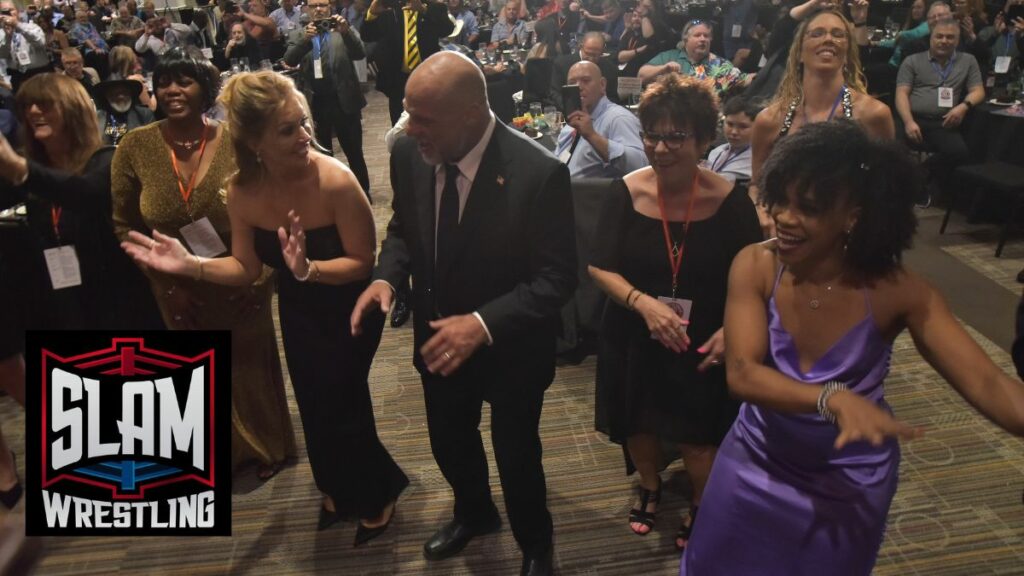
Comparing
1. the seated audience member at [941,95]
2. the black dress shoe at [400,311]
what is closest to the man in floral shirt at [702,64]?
the seated audience member at [941,95]

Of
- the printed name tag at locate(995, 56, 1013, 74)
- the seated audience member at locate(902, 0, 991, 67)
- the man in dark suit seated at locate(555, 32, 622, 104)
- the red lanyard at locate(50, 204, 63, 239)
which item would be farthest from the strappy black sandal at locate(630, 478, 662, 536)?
the printed name tag at locate(995, 56, 1013, 74)

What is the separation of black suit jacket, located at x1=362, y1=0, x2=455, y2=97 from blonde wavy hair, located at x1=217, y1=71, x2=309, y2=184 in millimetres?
3148

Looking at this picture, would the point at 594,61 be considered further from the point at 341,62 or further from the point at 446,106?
the point at 446,106

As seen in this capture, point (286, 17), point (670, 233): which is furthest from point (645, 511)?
point (286, 17)

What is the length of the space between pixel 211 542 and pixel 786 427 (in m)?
2.01

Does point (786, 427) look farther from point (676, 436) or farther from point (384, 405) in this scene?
point (384, 405)

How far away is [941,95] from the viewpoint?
5098 millimetres

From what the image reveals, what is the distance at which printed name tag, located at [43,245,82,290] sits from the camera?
2604mm

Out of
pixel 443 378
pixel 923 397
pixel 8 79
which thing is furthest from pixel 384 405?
pixel 8 79

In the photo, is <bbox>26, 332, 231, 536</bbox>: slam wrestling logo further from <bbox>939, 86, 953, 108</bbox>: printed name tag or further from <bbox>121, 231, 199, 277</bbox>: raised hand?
<bbox>939, 86, 953, 108</bbox>: printed name tag

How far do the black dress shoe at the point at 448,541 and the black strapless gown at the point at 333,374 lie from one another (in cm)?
23

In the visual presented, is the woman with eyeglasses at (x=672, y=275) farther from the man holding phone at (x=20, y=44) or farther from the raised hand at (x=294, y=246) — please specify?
the man holding phone at (x=20, y=44)

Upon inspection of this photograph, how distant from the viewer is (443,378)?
2025 millimetres

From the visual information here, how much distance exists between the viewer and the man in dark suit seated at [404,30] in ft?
16.3
